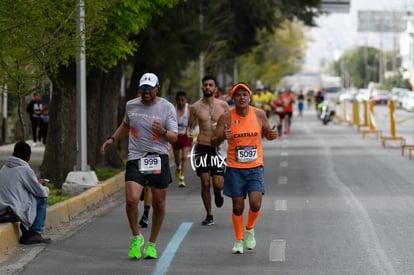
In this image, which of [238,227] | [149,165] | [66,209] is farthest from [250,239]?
[66,209]

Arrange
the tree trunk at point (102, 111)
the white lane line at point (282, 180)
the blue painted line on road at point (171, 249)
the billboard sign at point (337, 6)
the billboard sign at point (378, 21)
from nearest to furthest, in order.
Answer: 1. the blue painted line on road at point (171, 249)
2. the white lane line at point (282, 180)
3. the tree trunk at point (102, 111)
4. the billboard sign at point (337, 6)
5. the billboard sign at point (378, 21)

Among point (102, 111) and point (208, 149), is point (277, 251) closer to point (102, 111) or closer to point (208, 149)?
point (208, 149)

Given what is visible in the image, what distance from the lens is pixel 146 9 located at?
21141mm

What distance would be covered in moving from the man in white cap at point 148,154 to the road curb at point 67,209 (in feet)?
5.03

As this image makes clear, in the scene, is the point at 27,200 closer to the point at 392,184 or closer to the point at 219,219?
the point at 219,219

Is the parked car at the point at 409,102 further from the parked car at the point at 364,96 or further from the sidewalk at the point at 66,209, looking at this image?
the sidewalk at the point at 66,209

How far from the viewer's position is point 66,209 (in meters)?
16.7

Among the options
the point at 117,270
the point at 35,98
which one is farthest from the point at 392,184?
the point at 35,98

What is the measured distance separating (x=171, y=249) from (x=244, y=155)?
4.32 ft

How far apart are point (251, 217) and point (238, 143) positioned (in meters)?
0.79

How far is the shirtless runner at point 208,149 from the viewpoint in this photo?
1540cm

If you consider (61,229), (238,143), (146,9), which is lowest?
(61,229)

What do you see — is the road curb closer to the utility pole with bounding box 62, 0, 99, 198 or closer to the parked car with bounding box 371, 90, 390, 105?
the utility pole with bounding box 62, 0, 99, 198

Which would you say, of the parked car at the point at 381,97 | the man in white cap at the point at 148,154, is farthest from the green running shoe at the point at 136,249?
the parked car at the point at 381,97
